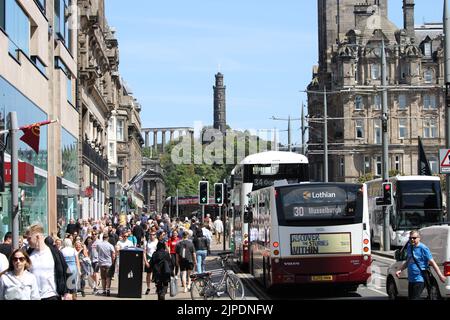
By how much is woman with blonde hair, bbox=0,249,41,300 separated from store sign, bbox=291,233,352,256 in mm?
11989

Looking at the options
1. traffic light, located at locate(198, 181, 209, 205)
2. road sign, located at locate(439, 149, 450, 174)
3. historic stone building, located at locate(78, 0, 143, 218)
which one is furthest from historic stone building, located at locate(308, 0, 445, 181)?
road sign, located at locate(439, 149, 450, 174)

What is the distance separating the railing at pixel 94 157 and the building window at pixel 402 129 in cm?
3980

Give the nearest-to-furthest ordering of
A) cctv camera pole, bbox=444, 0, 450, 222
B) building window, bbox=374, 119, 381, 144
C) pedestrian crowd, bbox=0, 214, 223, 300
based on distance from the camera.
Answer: pedestrian crowd, bbox=0, 214, 223, 300, cctv camera pole, bbox=444, 0, 450, 222, building window, bbox=374, 119, 381, 144

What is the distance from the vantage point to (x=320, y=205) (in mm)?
22188

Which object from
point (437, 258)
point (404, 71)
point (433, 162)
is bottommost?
point (437, 258)

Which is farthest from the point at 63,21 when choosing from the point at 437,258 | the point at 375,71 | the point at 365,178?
the point at 375,71

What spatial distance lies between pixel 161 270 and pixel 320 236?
357 cm

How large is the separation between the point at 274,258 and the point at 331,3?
104 metres

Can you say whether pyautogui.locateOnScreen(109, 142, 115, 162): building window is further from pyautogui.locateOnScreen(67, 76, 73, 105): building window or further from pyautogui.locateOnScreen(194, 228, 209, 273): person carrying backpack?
pyautogui.locateOnScreen(194, 228, 209, 273): person carrying backpack

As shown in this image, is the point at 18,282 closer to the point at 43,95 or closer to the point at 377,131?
the point at 43,95

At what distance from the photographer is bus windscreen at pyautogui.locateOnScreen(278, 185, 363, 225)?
2219 centimetres

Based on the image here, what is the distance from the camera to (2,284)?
10.6 m

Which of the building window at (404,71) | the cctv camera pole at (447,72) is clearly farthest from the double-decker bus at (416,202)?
the building window at (404,71)
